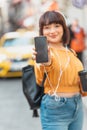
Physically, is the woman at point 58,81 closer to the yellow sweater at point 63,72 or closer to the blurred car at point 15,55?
the yellow sweater at point 63,72

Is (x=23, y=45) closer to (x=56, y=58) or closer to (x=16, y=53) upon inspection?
(x=16, y=53)

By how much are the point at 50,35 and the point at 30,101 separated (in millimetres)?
600

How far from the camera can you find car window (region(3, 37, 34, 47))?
15.5m

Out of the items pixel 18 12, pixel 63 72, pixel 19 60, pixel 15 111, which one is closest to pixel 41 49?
pixel 63 72

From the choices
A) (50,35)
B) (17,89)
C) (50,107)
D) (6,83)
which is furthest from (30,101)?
(6,83)

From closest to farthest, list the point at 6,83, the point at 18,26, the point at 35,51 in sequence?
the point at 35,51 < the point at 6,83 < the point at 18,26

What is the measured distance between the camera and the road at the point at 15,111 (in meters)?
7.55

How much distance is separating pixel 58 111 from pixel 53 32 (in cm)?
61

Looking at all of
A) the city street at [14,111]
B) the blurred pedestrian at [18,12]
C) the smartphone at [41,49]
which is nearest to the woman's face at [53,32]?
the smartphone at [41,49]

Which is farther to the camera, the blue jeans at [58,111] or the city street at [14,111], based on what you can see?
the city street at [14,111]

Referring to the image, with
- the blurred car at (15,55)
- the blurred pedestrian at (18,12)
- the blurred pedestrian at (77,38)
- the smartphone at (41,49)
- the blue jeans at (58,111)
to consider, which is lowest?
the blurred pedestrian at (18,12)

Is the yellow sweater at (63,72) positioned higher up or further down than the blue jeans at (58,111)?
higher up

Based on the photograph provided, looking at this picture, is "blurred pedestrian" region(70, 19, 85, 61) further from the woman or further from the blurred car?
the woman

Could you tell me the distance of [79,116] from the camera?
379 cm
